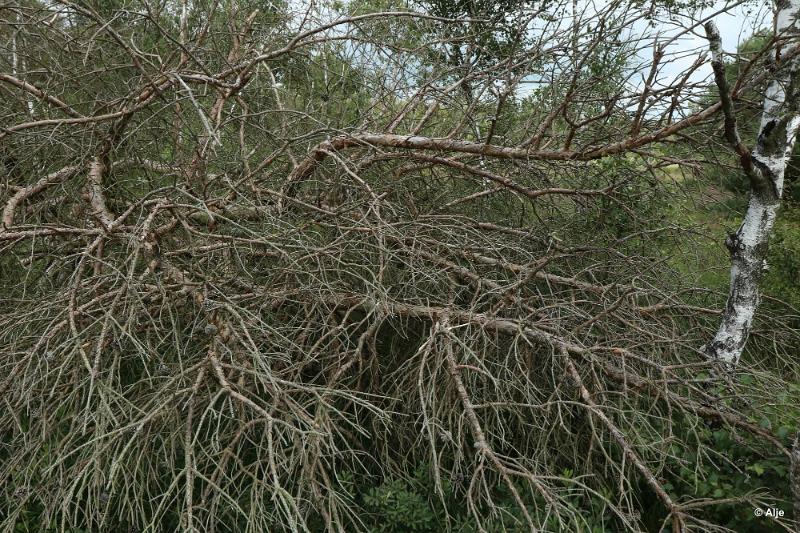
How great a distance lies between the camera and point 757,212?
3428mm

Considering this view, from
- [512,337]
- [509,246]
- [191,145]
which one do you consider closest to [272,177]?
[191,145]

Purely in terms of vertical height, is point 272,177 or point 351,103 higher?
point 351,103

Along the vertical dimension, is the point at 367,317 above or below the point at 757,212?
below

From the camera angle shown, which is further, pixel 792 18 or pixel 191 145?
pixel 191 145

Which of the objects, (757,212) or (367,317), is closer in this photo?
(367,317)

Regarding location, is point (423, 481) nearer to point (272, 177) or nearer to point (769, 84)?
point (272, 177)

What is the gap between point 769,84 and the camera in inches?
128

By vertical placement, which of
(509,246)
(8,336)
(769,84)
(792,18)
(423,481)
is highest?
(792,18)

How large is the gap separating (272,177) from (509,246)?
1.58 meters

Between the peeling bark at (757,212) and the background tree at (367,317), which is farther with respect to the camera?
the peeling bark at (757,212)

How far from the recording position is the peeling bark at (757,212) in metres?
3.26

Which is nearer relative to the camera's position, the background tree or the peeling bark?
the background tree

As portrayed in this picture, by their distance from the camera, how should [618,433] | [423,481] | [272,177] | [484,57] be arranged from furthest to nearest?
[484,57]
[272,177]
[423,481]
[618,433]

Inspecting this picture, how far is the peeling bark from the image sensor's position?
3258mm
